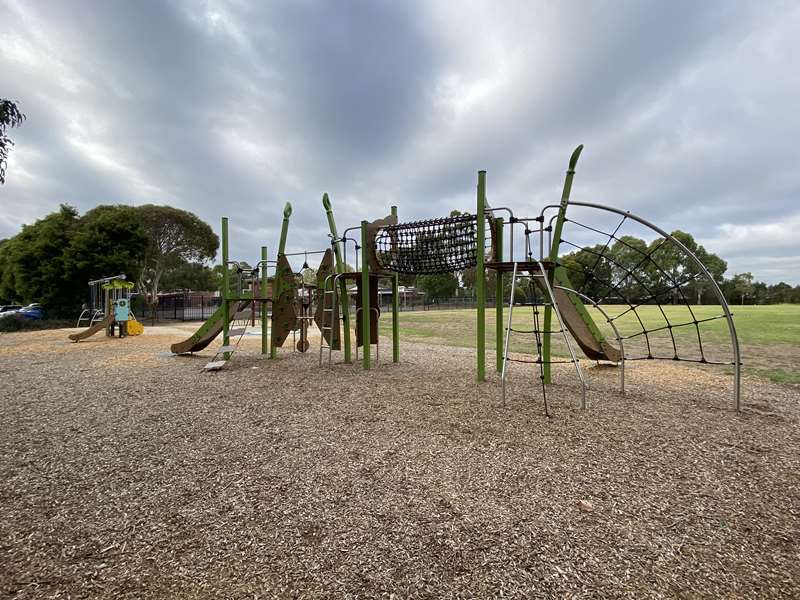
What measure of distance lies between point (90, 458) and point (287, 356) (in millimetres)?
5713

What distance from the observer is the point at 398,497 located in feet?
8.30

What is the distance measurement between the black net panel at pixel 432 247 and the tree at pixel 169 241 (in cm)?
2551

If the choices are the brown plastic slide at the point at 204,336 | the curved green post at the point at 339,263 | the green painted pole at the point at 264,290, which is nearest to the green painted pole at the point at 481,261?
the curved green post at the point at 339,263

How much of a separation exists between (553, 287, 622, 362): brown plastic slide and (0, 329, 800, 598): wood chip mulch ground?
1.16 meters

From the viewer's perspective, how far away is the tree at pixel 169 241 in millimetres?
27469

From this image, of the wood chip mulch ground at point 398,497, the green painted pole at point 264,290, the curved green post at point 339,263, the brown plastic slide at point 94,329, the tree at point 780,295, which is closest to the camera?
the wood chip mulch ground at point 398,497

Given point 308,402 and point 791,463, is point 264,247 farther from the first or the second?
point 791,463

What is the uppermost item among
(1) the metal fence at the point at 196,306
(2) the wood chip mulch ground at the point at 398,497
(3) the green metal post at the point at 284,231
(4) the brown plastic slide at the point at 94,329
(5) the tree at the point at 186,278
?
(5) the tree at the point at 186,278

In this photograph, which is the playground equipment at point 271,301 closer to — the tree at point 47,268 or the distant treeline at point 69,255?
the distant treeline at point 69,255

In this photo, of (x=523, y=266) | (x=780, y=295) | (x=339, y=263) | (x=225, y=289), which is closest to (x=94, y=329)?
(x=225, y=289)

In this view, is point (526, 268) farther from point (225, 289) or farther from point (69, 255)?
point (69, 255)

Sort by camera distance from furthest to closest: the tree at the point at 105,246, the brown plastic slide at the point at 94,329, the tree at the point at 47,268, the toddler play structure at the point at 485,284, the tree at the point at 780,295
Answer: the tree at the point at 780,295, the tree at the point at 47,268, the tree at the point at 105,246, the brown plastic slide at the point at 94,329, the toddler play structure at the point at 485,284

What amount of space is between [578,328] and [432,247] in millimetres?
2584

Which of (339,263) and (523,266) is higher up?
(339,263)
